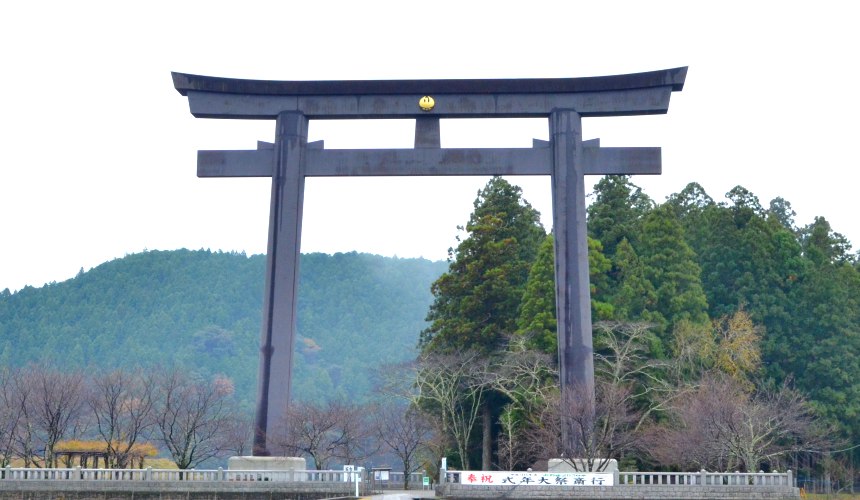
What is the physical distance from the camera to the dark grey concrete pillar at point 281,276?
34906mm

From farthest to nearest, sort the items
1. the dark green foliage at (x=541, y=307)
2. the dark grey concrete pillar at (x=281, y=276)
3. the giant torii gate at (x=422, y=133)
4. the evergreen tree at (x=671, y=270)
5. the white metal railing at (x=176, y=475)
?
the evergreen tree at (x=671, y=270), the dark green foliage at (x=541, y=307), the giant torii gate at (x=422, y=133), the dark grey concrete pillar at (x=281, y=276), the white metal railing at (x=176, y=475)

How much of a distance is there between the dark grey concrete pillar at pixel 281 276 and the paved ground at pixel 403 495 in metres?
4.00

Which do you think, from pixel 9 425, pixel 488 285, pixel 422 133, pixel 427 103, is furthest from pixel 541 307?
pixel 9 425

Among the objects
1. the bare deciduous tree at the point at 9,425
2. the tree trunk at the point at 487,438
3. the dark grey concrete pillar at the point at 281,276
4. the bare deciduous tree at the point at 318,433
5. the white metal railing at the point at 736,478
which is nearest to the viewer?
the white metal railing at the point at 736,478

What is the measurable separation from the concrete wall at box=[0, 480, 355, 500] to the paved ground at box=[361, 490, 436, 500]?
1.35m

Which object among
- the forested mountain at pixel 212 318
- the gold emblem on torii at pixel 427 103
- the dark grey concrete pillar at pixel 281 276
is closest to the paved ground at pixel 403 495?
the dark grey concrete pillar at pixel 281 276

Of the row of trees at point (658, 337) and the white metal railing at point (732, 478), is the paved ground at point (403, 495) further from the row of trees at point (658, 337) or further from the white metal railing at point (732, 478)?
the row of trees at point (658, 337)

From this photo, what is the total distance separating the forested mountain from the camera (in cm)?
13125

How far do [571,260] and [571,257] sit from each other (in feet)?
0.30

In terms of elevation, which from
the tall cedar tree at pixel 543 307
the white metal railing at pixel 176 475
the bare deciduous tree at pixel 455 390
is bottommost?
the white metal railing at pixel 176 475

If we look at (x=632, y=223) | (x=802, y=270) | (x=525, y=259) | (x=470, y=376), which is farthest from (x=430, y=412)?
(x=802, y=270)

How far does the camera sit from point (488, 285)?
168ft

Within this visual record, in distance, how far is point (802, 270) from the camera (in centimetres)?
5334

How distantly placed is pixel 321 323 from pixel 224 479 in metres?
115
